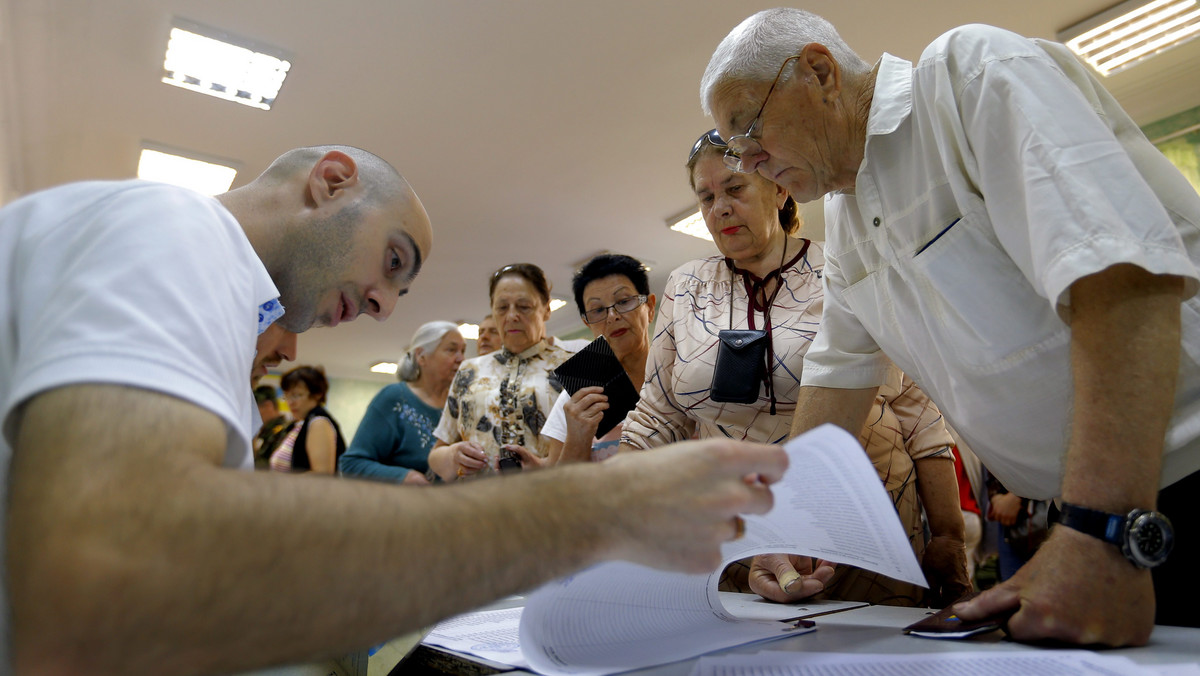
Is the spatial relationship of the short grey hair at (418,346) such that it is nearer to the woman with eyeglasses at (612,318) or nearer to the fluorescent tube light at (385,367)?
the woman with eyeglasses at (612,318)

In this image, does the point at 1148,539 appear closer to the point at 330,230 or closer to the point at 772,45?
the point at 772,45

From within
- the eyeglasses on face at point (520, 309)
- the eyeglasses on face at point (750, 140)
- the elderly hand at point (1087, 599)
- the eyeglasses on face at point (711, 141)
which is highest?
the eyeglasses on face at point (711, 141)

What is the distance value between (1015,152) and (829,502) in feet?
1.61

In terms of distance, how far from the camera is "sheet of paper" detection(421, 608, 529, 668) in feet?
2.39

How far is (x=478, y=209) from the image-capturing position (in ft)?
16.3

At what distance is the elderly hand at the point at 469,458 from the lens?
2.38 m

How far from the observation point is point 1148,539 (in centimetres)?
63

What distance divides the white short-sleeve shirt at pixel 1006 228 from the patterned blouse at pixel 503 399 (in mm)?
1536

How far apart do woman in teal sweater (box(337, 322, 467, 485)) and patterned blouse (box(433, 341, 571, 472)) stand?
0.38 m

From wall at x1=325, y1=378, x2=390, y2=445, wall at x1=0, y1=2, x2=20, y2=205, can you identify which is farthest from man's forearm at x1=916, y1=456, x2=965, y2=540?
wall at x1=325, y1=378, x2=390, y2=445

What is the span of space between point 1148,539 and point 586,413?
148 cm

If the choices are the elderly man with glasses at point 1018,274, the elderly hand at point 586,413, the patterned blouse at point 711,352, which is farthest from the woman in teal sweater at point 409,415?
the elderly man with glasses at point 1018,274

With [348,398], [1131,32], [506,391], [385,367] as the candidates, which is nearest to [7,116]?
[506,391]

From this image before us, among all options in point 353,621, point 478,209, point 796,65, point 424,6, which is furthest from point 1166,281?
point 478,209
